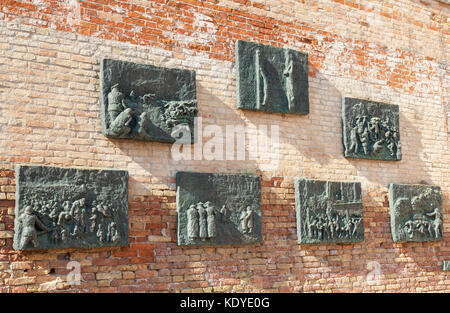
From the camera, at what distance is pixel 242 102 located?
515cm

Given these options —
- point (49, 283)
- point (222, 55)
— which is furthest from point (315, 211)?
point (49, 283)

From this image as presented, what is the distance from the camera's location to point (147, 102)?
4.64 meters

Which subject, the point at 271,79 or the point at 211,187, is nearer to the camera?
the point at 211,187

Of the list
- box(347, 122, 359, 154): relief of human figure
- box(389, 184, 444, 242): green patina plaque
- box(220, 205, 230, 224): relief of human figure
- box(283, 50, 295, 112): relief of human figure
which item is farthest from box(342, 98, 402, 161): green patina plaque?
box(220, 205, 230, 224): relief of human figure

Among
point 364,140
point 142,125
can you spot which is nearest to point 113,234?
point 142,125

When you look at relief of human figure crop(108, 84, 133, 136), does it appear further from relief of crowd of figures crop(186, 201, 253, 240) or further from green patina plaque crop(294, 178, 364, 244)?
green patina plaque crop(294, 178, 364, 244)

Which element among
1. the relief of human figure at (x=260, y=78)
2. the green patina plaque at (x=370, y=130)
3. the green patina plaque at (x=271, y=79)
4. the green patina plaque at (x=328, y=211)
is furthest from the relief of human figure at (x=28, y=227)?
the green patina plaque at (x=370, y=130)

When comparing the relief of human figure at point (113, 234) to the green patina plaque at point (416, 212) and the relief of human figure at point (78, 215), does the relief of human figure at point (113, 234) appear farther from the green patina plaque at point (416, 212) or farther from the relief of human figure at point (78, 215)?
the green patina plaque at point (416, 212)

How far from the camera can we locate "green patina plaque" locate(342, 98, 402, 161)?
5.75 metres

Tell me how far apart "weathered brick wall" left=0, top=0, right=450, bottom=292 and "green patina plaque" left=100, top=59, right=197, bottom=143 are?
0.39 ft

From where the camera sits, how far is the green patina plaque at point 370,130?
5.75 metres

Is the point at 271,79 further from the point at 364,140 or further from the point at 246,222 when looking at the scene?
the point at 246,222

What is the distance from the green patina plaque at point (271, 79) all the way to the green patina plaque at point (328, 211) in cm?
88

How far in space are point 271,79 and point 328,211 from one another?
1.59 m
